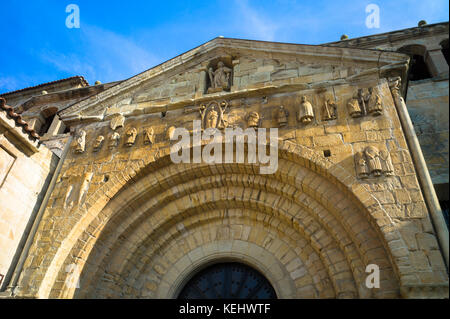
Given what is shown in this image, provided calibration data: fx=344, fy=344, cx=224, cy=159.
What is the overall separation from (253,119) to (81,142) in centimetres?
388

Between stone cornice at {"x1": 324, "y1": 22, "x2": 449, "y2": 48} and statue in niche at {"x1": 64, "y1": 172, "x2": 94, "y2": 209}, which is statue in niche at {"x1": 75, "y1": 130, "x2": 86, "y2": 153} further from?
stone cornice at {"x1": 324, "y1": 22, "x2": 449, "y2": 48}

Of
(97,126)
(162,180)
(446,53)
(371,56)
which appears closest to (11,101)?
(97,126)

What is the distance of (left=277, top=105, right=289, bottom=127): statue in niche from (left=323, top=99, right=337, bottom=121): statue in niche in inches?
27.5

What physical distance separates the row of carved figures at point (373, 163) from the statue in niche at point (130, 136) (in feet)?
14.5

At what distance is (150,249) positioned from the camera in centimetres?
668

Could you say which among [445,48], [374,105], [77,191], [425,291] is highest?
[445,48]

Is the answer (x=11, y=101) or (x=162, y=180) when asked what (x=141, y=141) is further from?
(x=11, y=101)

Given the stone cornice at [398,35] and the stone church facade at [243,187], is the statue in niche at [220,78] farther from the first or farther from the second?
the stone cornice at [398,35]

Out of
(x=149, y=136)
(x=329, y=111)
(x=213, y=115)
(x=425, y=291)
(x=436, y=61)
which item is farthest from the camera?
(x=436, y=61)

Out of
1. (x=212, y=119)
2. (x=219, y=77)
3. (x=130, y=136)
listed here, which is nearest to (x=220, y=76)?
(x=219, y=77)

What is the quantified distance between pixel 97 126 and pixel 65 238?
275cm

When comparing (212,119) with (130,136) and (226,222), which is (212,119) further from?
(226,222)

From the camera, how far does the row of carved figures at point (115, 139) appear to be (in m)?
7.20

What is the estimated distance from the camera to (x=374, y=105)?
5965 mm
